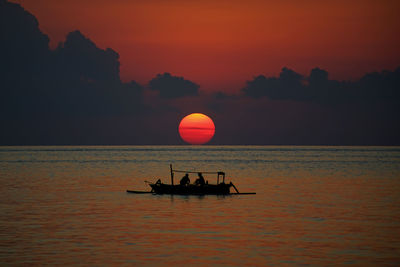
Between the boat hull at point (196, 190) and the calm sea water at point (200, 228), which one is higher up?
the boat hull at point (196, 190)

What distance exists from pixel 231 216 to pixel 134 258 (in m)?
15.4

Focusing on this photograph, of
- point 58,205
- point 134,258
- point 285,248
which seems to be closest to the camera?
point 134,258

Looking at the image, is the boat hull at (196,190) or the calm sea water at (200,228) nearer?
the calm sea water at (200,228)

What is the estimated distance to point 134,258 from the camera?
2608 centimetres

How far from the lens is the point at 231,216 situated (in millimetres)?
40625

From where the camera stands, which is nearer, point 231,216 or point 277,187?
point 231,216

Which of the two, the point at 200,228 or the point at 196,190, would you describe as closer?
the point at 200,228

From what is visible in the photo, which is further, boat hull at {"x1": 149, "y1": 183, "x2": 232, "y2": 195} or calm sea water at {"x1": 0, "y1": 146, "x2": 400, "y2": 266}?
boat hull at {"x1": 149, "y1": 183, "x2": 232, "y2": 195}

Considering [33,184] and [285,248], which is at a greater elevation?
[33,184]

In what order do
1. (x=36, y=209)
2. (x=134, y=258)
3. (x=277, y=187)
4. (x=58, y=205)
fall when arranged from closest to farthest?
(x=134, y=258)
(x=36, y=209)
(x=58, y=205)
(x=277, y=187)

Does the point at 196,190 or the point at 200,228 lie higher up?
the point at 196,190

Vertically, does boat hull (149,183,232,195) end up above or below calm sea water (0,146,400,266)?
above

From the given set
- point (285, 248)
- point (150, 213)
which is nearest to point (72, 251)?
point (285, 248)

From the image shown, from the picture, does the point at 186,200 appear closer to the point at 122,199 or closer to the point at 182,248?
the point at 122,199
